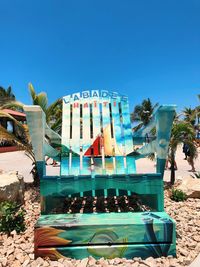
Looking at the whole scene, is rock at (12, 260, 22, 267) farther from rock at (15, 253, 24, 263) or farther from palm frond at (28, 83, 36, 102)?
palm frond at (28, 83, 36, 102)

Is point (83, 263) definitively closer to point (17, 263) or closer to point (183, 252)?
point (17, 263)

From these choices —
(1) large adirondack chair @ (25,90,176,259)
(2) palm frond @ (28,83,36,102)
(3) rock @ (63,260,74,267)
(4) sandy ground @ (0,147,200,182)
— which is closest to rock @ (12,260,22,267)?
(1) large adirondack chair @ (25,90,176,259)

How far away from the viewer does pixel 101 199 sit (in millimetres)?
3670

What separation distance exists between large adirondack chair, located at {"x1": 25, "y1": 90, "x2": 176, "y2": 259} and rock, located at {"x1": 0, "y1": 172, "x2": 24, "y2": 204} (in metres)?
0.72

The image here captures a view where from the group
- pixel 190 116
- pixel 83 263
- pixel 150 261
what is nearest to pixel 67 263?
pixel 83 263

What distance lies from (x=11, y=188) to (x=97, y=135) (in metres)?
1.50

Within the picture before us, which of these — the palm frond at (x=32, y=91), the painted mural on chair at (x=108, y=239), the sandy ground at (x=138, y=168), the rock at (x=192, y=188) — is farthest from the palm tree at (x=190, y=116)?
the painted mural on chair at (x=108, y=239)

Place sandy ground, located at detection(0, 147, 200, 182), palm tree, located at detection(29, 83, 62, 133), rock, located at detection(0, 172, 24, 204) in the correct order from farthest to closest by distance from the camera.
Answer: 1. sandy ground, located at detection(0, 147, 200, 182)
2. palm tree, located at detection(29, 83, 62, 133)
3. rock, located at detection(0, 172, 24, 204)

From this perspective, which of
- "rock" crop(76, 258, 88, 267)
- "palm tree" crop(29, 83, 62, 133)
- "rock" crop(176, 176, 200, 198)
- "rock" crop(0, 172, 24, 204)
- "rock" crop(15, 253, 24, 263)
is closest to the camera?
"rock" crop(76, 258, 88, 267)

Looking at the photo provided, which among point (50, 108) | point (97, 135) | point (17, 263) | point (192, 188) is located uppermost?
point (50, 108)

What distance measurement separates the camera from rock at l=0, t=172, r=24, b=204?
125 inches

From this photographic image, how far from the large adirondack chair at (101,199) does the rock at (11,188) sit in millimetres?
718

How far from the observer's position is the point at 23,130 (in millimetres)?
4562

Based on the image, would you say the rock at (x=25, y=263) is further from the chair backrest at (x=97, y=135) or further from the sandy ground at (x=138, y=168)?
the sandy ground at (x=138, y=168)
